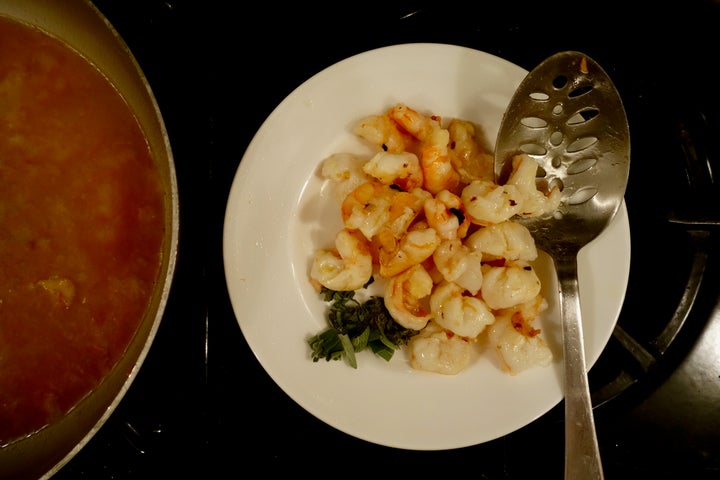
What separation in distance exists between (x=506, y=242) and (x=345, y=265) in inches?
14.9

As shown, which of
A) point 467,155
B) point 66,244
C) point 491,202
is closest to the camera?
point 66,244

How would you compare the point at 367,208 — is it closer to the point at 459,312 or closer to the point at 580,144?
the point at 459,312

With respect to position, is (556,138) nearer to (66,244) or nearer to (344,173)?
(344,173)

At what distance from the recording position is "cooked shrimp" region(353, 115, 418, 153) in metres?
1.27

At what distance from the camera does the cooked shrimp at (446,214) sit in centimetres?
120

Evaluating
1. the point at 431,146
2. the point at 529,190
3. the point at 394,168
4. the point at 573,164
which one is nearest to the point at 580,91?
the point at 573,164

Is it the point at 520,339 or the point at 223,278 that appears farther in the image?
the point at 223,278

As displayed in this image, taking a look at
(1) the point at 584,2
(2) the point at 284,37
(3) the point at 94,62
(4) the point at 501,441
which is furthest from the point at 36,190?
(1) the point at 584,2

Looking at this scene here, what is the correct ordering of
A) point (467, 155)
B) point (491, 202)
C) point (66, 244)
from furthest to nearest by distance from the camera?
point (467, 155), point (491, 202), point (66, 244)

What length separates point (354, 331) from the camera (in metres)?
1.27

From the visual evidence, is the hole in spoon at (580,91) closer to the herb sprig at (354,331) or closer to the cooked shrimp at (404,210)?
the cooked shrimp at (404,210)

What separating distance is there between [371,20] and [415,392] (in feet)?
3.22

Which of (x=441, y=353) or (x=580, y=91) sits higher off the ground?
(x=580, y=91)

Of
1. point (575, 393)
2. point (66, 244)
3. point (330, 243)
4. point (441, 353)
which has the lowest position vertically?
point (575, 393)
